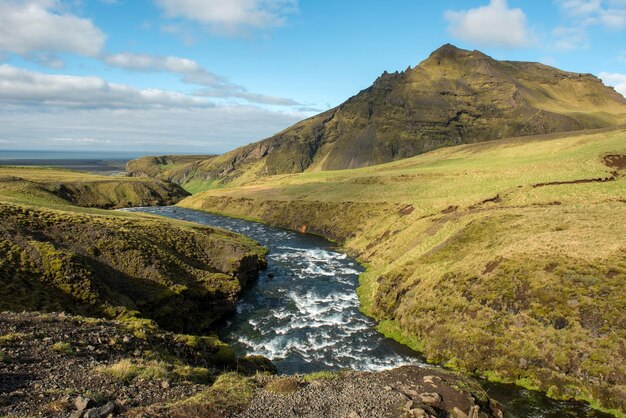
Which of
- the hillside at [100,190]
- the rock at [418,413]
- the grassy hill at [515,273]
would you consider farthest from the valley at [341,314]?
the hillside at [100,190]

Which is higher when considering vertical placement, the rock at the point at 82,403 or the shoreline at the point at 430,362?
the rock at the point at 82,403

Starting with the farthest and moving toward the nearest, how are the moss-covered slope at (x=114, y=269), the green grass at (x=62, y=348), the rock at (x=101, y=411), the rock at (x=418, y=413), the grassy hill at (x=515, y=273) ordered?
the moss-covered slope at (x=114, y=269) → the grassy hill at (x=515, y=273) → the green grass at (x=62, y=348) → the rock at (x=418, y=413) → the rock at (x=101, y=411)

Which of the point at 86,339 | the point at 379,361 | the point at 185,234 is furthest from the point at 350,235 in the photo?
the point at 86,339

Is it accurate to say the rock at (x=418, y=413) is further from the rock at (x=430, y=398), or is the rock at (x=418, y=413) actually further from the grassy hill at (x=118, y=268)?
the grassy hill at (x=118, y=268)

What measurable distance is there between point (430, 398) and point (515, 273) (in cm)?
2241

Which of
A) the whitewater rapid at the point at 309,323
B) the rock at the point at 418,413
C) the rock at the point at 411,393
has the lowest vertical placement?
the whitewater rapid at the point at 309,323

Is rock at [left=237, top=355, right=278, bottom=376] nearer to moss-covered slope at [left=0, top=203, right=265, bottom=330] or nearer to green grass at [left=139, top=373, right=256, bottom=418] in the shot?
green grass at [left=139, top=373, right=256, bottom=418]

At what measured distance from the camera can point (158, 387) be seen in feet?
55.3

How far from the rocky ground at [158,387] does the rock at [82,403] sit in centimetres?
4

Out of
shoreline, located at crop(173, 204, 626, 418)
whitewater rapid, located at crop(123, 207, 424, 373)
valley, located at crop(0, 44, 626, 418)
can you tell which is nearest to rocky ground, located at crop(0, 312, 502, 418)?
valley, located at crop(0, 44, 626, 418)

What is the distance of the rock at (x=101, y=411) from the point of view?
1305 cm

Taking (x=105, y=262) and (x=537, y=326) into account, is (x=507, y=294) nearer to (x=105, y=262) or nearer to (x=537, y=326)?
(x=537, y=326)

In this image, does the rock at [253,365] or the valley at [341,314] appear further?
the rock at [253,365]

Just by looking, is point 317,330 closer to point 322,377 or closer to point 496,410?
point 322,377
